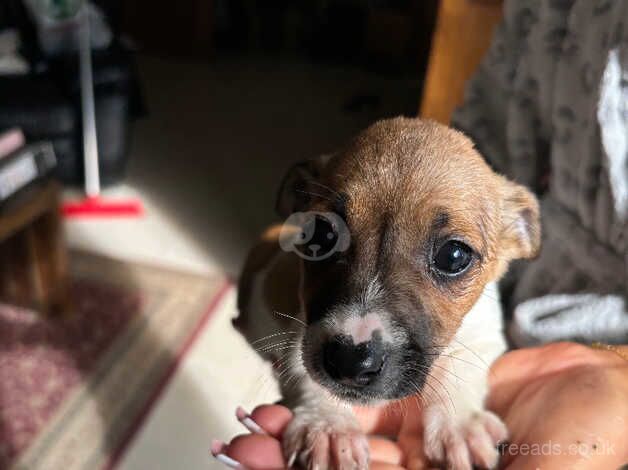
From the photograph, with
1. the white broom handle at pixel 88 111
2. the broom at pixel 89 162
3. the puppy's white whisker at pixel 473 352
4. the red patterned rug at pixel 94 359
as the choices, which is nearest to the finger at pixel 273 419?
the puppy's white whisker at pixel 473 352

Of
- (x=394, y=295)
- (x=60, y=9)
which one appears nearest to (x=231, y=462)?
(x=394, y=295)

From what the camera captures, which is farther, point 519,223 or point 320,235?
point 519,223

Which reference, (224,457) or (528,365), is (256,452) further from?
(528,365)

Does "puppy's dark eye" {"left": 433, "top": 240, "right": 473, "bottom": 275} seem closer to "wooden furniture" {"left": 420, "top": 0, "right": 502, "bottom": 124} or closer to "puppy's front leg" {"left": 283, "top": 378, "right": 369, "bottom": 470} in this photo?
"puppy's front leg" {"left": 283, "top": 378, "right": 369, "bottom": 470}

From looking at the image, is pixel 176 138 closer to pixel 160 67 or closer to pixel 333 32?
pixel 160 67

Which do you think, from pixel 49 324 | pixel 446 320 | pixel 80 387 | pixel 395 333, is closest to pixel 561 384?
pixel 446 320
